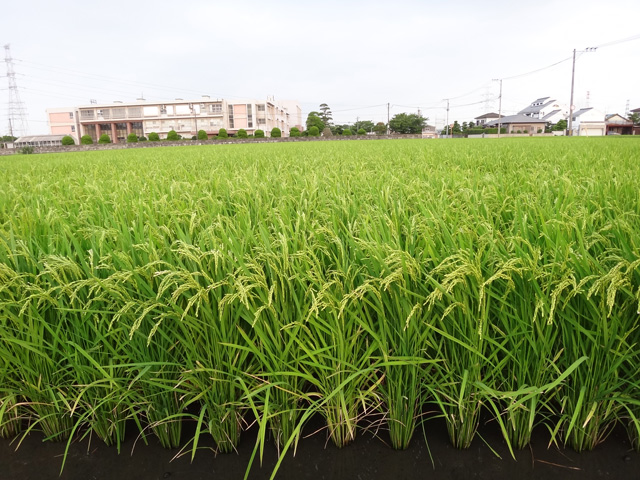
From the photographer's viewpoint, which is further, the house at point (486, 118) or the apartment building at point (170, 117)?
the house at point (486, 118)

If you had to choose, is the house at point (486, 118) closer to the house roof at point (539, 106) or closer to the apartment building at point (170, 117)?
the house roof at point (539, 106)

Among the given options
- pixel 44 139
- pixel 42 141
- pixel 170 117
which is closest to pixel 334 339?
pixel 170 117

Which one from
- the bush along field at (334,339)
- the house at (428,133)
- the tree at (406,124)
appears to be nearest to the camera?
the bush along field at (334,339)

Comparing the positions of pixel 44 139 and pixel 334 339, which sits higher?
pixel 44 139

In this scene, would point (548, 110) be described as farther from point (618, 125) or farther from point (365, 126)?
point (365, 126)

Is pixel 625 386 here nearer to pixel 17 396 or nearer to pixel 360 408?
pixel 360 408

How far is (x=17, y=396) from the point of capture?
1.68 metres

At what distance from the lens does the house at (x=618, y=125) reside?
73762 mm

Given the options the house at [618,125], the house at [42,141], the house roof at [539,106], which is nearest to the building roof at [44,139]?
the house at [42,141]

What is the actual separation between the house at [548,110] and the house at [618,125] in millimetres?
10513

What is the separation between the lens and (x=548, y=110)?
96.8 m

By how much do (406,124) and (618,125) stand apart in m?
37.6

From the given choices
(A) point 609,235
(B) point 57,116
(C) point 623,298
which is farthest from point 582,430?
(B) point 57,116

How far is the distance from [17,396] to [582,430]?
2.15 meters
